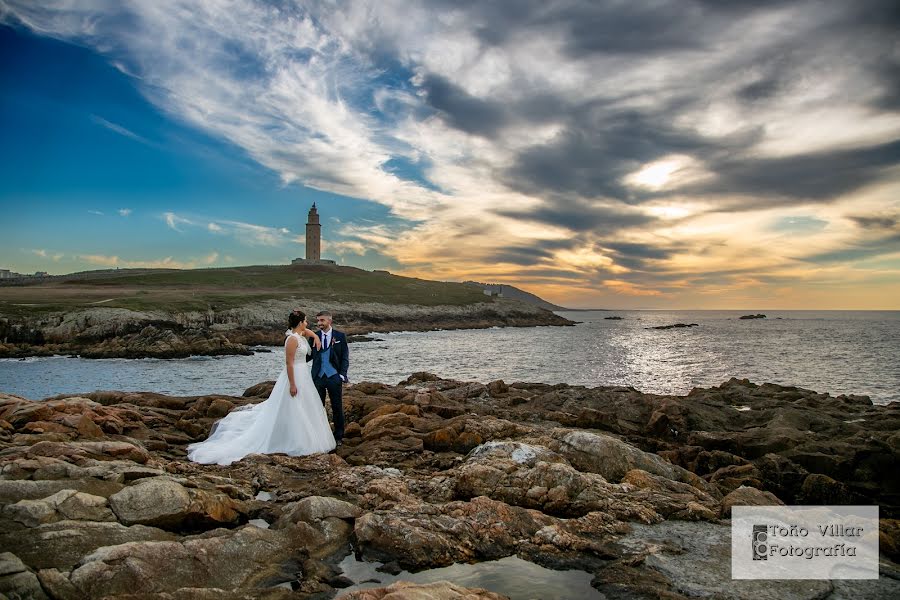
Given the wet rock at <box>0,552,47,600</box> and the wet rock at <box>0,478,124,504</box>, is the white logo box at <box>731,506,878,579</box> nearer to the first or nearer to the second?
the wet rock at <box>0,552,47,600</box>

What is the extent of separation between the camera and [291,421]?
1192 centimetres

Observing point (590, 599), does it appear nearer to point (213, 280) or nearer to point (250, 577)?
point (250, 577)

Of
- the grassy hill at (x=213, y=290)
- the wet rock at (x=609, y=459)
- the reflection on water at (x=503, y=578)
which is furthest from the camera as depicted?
the grassy hill at (x=213, y=290)

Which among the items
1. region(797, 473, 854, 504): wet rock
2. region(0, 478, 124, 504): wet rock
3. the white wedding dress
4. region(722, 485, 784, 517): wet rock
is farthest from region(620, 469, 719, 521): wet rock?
region(0, 478, 124, 504): wet rock

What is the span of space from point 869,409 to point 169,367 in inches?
1757

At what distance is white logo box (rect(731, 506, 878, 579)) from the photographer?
6301 millimetres

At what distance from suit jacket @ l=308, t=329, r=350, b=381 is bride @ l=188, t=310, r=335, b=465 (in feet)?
1.36

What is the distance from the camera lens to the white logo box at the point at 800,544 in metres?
6.30

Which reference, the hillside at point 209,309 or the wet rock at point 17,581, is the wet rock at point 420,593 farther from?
the hillside at point 209,309

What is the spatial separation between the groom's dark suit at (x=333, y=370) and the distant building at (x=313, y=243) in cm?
15957

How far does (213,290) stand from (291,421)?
349 ft

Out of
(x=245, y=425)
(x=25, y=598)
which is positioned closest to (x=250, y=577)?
(x=25, y=598)

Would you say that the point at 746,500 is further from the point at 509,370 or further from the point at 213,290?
the point at 213,290

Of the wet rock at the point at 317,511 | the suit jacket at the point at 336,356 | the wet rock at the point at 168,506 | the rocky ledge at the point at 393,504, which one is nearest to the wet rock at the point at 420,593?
the rocky ledge at the point at 393,504
